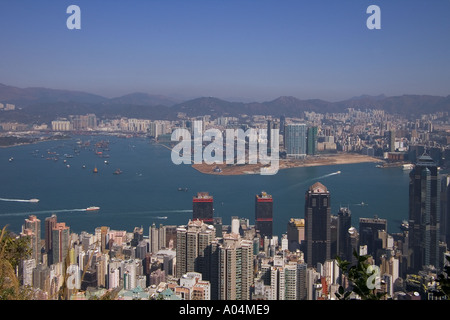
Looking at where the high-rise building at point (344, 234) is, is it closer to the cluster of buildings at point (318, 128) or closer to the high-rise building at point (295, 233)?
the high-rise building at point (295, 233)

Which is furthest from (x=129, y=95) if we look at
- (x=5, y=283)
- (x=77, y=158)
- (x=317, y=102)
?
(x=5, y=283)

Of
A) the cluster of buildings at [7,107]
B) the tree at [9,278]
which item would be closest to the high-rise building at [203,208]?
the cluster of buildings at [7,107]

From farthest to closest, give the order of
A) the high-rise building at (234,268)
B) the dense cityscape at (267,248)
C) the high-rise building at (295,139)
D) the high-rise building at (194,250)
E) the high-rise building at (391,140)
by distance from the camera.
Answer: the high-rise building at (295,139) < the high-rise building at (391,140) < the high-rise building at (194,250) < the high-rise building at (234,268) < the dense cityscape at (267,248)

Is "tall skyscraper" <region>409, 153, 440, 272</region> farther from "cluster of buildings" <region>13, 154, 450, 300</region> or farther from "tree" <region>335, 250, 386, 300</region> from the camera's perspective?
"tree" <region>335, 250, 386, 300</region>

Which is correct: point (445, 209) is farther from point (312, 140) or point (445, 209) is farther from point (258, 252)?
point (312, 140)

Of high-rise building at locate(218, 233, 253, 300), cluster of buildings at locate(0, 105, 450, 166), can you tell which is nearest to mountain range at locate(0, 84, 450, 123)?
cluster of buildings at locate(0, 105, 450, 166)
